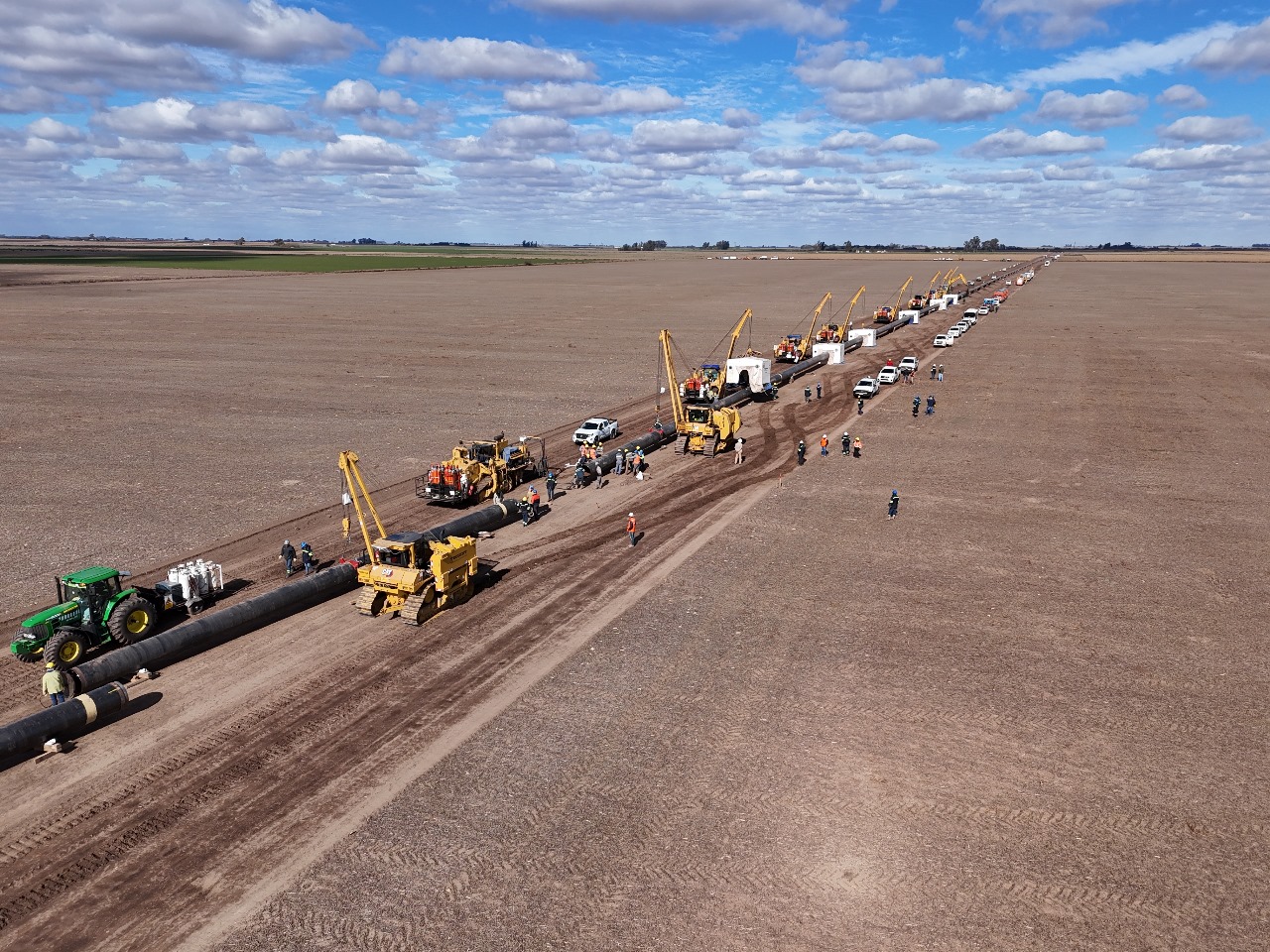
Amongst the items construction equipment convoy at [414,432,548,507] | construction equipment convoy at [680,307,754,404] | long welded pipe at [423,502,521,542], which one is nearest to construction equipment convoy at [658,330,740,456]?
construction equipment convoy at [680,307,754,404]

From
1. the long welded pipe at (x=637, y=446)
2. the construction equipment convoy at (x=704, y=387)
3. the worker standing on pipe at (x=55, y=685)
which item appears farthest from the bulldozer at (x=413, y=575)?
the construction equipment convoy at (x=704, y=387)

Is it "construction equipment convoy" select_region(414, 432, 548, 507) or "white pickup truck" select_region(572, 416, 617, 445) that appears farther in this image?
"white pickup truck" select_region(572, 416, 617, 445)

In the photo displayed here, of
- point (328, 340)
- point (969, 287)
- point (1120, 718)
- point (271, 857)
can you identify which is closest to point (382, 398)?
point (328, 340)

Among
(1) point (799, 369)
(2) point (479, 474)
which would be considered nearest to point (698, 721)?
(2) point (479, 474)

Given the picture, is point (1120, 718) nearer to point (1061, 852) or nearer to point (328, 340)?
point (1061, 852)

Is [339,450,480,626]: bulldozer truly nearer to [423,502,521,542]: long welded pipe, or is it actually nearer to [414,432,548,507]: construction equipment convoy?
[423,502,521,542]: long welded pipe

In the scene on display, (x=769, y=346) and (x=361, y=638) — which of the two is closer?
(x=361, y=638)
